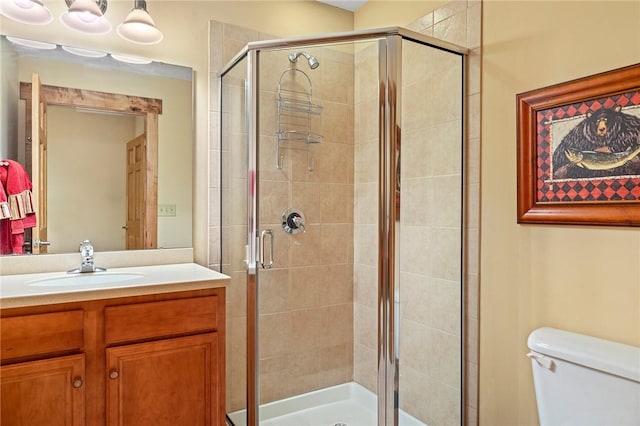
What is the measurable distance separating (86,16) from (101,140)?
0.55 metres

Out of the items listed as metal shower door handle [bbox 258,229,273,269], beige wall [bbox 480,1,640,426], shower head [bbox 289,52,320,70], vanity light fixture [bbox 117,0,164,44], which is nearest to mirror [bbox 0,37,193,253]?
vanity light fixture [bbox 117,0,164,44]

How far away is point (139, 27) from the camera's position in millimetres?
1956

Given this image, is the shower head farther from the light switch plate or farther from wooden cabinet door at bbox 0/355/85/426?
wooden cabinet door at bbox 0/355/85/426

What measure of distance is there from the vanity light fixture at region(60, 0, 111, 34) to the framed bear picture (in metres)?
1.89

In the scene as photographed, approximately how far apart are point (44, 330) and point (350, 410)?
1541mm

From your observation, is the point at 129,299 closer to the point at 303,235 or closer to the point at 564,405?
the point at 303,235

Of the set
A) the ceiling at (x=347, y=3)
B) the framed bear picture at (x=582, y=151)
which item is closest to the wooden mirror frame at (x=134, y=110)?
the ceiling at (x=347, y=3)

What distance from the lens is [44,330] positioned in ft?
4.55

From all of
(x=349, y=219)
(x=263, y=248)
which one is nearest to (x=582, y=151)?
(x=349, y=219)

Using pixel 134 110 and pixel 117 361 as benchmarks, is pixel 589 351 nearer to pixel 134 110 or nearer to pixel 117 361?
pixel 117 361

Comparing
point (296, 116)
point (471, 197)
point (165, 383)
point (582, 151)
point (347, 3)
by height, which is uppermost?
point (347, 3)

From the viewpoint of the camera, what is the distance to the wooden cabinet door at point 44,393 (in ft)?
4.41

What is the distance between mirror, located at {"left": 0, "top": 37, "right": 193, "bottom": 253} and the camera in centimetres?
178

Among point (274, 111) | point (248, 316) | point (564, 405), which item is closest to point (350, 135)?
point (274, 111)
